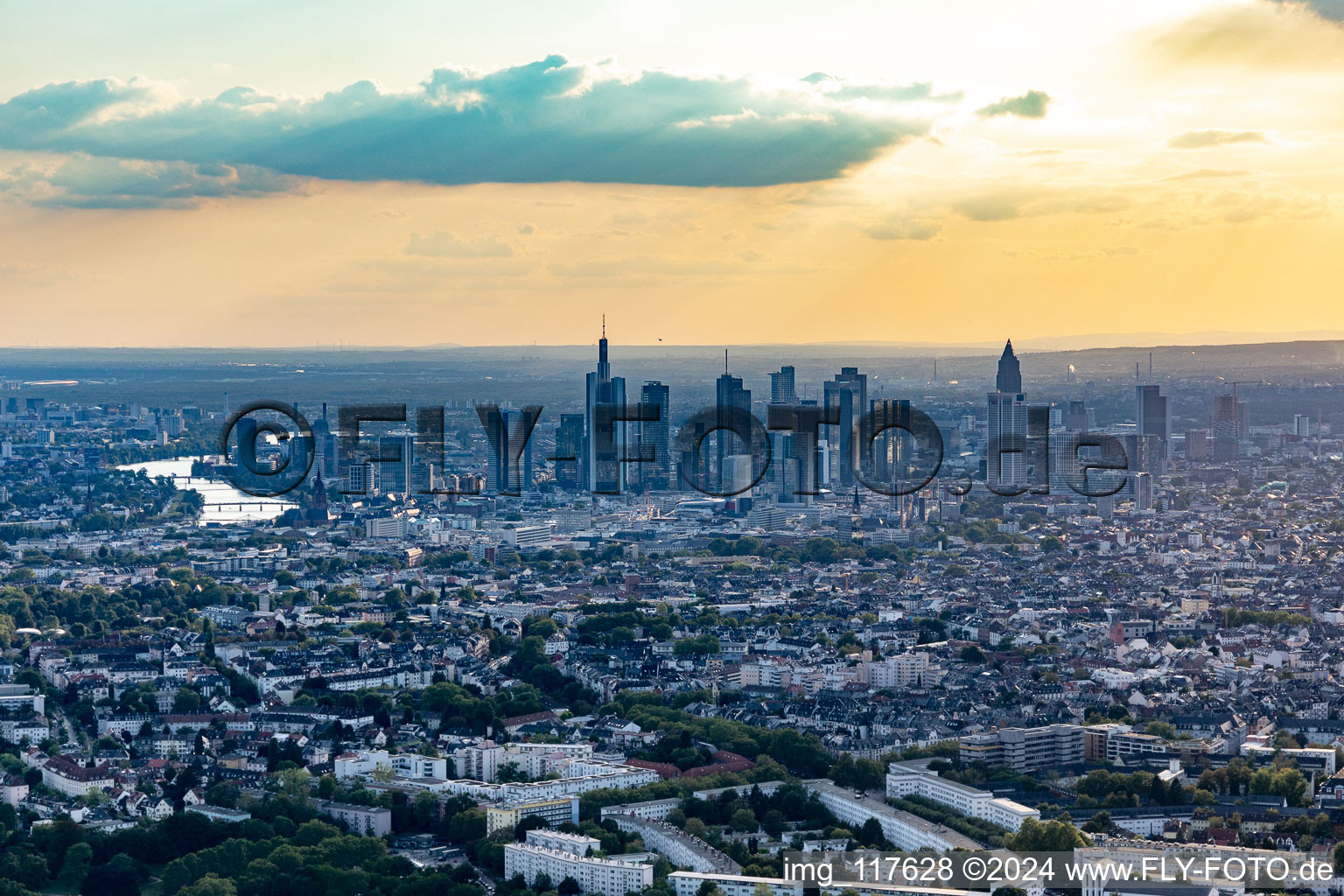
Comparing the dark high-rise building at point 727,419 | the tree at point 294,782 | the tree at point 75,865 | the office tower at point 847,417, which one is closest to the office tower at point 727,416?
the dark high-rise building at point 727,419

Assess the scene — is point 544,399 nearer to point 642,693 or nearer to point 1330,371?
point 1330,371

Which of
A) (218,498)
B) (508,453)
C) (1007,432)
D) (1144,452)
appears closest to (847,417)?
(1007,432)

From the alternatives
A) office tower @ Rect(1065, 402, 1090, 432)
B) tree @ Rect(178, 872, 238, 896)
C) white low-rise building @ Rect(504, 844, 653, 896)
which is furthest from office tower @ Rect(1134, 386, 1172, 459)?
tree @ Rect(178, 872, 238, 896)

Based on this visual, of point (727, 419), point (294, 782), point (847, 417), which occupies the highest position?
point (727, 419)

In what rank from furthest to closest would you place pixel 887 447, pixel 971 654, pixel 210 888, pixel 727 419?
pixel 887 447
pixel 727 419
pixel 971 654
pixel 210 888

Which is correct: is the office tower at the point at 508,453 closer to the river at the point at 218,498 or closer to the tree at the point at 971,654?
the river at the point at 218,498

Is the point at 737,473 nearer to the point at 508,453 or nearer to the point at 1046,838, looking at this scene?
the point at 508,453

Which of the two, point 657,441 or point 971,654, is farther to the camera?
point 657,441
